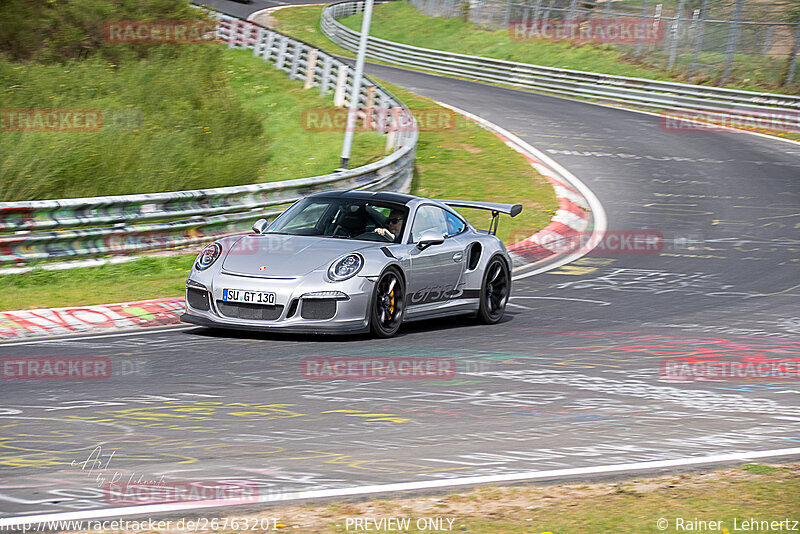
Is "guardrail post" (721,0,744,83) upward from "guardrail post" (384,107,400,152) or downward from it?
upward

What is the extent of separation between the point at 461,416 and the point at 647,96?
1125 inches

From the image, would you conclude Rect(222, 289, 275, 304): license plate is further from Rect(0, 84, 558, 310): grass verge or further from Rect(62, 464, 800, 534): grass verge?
Rect(62, 464, 800, 534): grass verge

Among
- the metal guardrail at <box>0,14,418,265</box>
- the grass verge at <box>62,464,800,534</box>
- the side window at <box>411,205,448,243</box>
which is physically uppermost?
the grass verge at <box>62,464,800,534</box>

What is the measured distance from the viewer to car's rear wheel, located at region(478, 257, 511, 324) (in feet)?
36.7

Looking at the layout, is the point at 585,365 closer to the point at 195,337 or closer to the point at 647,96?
the point at 195,337

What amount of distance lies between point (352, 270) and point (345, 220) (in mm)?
1184

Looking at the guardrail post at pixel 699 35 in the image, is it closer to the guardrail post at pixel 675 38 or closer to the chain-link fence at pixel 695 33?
the chain-link fence at pixel 695 33

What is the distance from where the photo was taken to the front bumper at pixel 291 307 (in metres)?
9.16

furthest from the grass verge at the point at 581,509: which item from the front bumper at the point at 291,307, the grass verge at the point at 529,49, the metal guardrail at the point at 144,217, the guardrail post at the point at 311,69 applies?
the grass verge at the point at 529,49

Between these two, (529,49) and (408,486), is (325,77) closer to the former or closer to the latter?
(529,49)

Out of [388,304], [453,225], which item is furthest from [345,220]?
[453,225]

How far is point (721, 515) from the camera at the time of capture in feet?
15.4

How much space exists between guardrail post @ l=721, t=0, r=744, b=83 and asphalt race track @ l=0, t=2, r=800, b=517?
20.9m

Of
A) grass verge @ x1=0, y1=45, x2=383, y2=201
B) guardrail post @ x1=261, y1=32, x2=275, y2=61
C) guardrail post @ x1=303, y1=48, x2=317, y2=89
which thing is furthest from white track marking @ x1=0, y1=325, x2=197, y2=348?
guardrail post @ x1=261, y1=32, x2=275, y2=61
